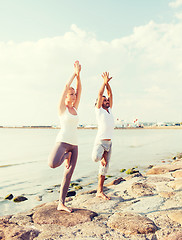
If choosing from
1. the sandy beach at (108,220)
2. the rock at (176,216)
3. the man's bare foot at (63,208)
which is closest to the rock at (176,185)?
the sandy beach at (108,220)

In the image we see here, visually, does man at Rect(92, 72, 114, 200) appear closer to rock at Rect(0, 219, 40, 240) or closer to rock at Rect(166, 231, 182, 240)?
rock at Rect(0, 219, 40, 240)

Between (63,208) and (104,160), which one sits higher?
(104,160)

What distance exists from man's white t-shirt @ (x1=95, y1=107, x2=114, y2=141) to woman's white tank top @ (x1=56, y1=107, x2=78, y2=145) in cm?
115

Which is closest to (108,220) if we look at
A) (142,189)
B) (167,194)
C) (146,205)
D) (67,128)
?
(146,205)

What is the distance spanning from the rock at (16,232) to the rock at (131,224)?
1315 millimetres

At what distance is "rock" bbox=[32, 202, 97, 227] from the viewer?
4.01 m

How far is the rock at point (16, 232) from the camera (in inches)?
137

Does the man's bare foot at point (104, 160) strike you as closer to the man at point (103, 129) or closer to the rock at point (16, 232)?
the man at point (103, 129)

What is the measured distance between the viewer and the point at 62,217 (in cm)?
417

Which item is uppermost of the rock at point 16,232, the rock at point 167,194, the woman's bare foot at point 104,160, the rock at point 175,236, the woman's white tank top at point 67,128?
the woman's white tank top at point 67,128

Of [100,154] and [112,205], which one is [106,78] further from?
[112,205]

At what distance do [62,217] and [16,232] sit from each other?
89 cm

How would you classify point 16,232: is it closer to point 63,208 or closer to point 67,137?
point 63,208

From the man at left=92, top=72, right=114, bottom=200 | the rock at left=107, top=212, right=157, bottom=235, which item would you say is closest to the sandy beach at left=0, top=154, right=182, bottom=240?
the rock at left=107, top=212, right=157, bottom=235
